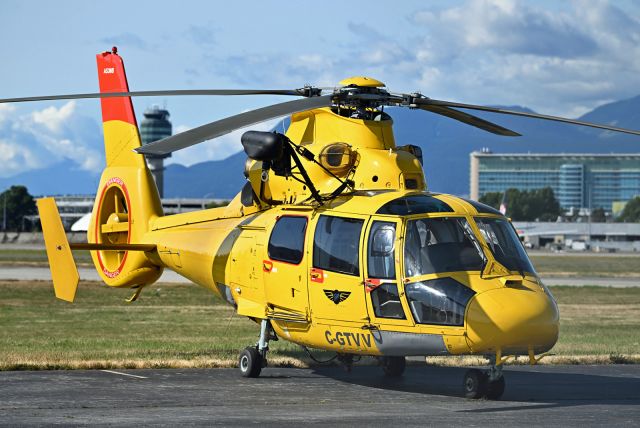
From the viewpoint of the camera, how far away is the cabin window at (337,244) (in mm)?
13805

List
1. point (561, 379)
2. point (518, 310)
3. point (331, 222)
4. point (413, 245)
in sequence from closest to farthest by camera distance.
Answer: point (518, 310) → point (413, 245) → point (331, 222) → point (561, 379)

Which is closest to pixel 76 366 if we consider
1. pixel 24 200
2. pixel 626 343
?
pixel 626 343

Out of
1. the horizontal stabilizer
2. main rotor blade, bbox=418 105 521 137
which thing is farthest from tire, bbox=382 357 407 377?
the horizontal stabilizer

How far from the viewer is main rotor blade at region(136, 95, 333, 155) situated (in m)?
12.8

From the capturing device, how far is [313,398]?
533 inches

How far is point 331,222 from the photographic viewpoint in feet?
46.9

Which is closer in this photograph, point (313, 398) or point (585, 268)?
point (313, 398)

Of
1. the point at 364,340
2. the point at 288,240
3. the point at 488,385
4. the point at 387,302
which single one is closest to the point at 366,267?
the point at 387,302

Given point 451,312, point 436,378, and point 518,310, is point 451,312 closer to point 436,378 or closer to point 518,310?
point 518,310

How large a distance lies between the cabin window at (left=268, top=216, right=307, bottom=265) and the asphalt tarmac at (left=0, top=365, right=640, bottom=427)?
1847 mm

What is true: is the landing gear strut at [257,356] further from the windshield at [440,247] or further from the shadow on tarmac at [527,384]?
the windshield at [440,247]

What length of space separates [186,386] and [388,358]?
3335 mm

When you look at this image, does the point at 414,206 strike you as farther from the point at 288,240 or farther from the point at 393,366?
the point at 393,366

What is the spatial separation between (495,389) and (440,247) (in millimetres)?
2018
